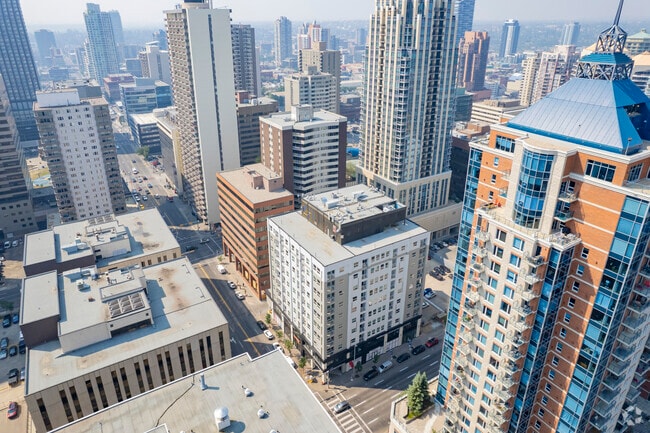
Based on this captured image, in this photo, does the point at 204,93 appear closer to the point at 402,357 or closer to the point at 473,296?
the point at 402,357

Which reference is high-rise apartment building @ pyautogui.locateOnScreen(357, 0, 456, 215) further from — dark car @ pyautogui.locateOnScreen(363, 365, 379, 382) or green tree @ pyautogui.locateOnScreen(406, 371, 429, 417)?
green tree @ pyautogui.locateOnScreen(406, 371, 429, 417)

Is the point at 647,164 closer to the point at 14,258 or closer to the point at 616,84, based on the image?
the point at 616,84

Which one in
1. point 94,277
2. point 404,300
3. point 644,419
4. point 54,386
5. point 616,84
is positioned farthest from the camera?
point 404,300

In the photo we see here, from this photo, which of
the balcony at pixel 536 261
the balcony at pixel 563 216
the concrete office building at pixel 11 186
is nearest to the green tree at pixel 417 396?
the balcony at pixel 536 261

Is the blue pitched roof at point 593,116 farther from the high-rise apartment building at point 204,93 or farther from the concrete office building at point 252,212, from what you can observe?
the high-rise apartment building at point 204,93

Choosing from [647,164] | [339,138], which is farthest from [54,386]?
[339,138]

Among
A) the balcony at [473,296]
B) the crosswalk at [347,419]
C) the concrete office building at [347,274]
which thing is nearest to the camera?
the balcony at [473,296]

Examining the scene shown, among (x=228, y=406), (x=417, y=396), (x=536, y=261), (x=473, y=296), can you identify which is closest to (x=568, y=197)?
(x=536, y=261)
